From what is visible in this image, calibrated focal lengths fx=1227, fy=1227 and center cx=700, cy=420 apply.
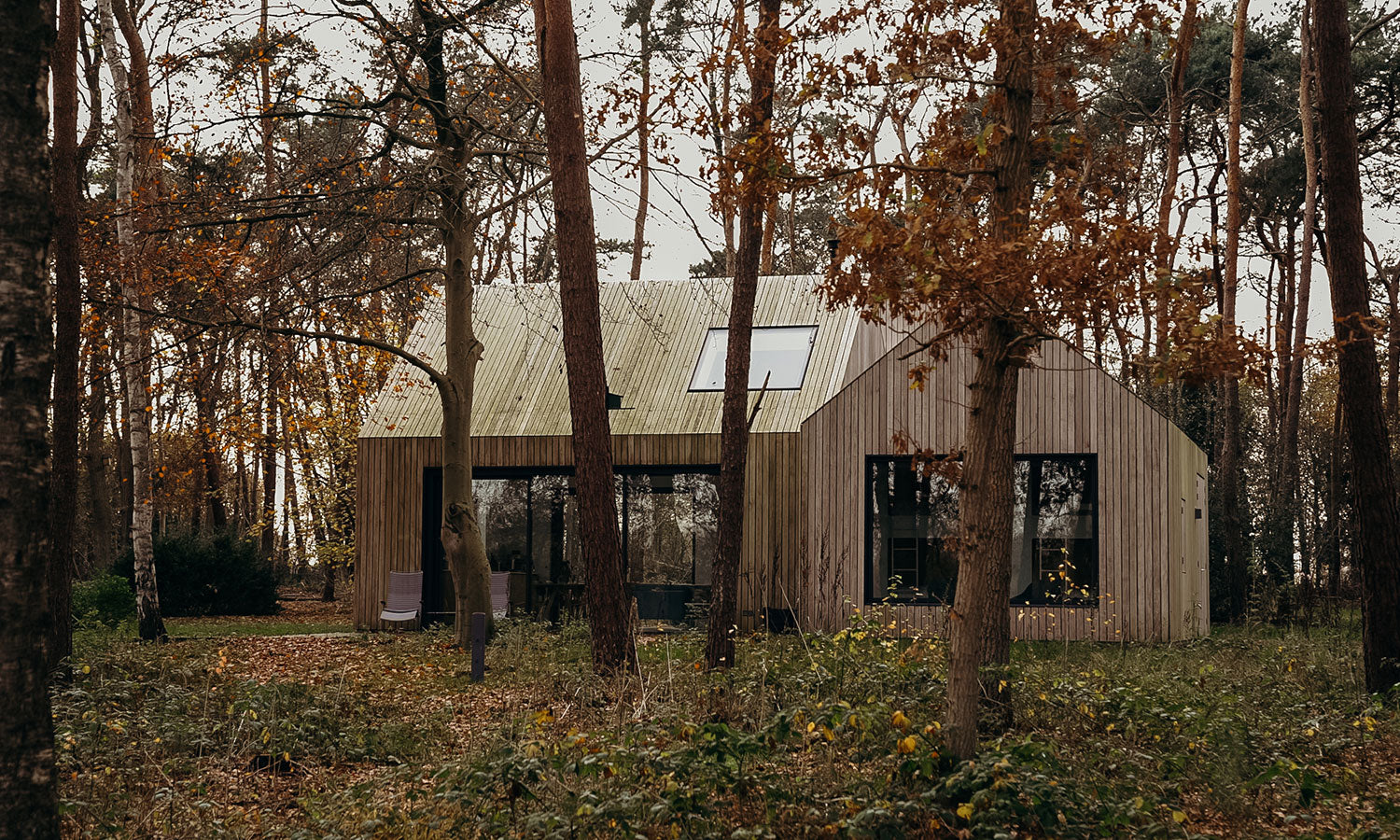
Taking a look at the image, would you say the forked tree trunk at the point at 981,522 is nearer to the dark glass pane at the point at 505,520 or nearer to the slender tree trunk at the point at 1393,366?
the dark glass pane at the point at 505,520

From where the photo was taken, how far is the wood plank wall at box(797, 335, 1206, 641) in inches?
505

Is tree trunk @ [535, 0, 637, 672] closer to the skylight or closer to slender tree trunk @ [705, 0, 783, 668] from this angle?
slender tree trunk @ [705, 0, 783, 668]

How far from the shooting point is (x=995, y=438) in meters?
5.59

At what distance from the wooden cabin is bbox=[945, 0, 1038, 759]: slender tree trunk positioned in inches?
244

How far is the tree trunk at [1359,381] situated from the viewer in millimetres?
8586

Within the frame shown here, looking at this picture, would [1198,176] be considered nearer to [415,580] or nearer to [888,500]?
[888,500]

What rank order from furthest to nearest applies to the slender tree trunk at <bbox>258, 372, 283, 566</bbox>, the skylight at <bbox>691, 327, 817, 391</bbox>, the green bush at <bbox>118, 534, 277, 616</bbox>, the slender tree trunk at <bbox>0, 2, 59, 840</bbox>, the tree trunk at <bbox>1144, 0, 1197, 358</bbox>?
the slender tree trunk at <bbox>258, 372, 283, 566</bbox>, the green bush at <bbox>118, 534, 277, 616</bbox>, the skylight at <bbox>691, 327, 817, 391</bbox>, the tree trunk at <bbox>1144, 0, 1197, 358</bbox>, the slender tree trunk at <bbox>0, 2, 59, 840</bbox>

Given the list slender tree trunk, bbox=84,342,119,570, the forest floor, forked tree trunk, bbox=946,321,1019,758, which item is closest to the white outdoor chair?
the forest floor

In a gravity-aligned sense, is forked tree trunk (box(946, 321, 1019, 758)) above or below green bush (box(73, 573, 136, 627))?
above

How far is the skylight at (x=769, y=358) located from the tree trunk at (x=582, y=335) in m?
5.84

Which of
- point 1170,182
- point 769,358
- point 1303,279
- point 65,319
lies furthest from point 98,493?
→ point 1303,279

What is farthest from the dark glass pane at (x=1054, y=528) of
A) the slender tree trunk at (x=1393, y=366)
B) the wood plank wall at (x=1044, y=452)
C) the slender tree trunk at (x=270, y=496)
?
the slender tree trunk at (x=1393, y=366)

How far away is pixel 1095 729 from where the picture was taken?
672cm

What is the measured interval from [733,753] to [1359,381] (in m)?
6.19
